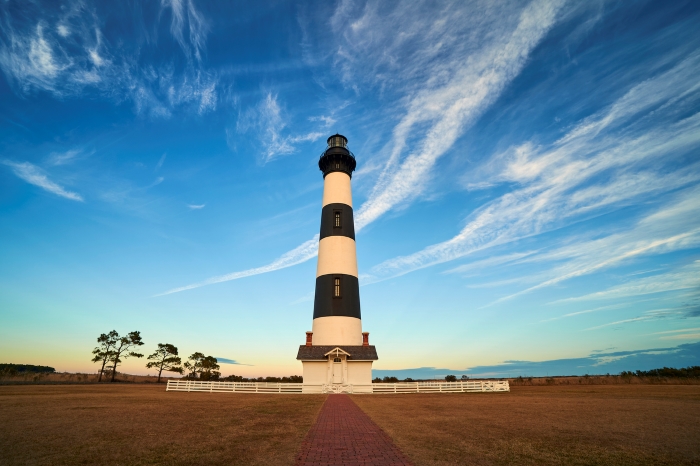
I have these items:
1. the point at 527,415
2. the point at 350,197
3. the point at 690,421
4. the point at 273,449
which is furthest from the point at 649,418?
the point at 350,197

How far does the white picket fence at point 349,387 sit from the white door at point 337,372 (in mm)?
448

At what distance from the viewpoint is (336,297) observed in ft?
94.7

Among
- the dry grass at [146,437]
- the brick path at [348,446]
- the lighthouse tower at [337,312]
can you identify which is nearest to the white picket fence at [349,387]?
the lighthouse tower at [337,312]

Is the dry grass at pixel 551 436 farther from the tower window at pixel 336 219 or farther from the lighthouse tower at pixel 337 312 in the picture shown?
the tower window at pixel 336 219

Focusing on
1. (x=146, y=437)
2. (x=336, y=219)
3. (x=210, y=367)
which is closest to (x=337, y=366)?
(x=336, y=219)

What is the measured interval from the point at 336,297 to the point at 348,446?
21.0 metres

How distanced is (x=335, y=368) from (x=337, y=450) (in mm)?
20736

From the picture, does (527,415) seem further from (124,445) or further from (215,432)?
(124,445)

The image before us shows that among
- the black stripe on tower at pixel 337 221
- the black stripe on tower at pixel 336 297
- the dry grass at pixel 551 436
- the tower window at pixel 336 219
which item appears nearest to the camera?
the dry grass at pixel 551 436

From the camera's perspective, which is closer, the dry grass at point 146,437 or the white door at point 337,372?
the dry grass at point 146,437

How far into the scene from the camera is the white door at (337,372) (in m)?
27.3

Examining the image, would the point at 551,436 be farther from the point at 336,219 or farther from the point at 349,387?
the point at 336,219

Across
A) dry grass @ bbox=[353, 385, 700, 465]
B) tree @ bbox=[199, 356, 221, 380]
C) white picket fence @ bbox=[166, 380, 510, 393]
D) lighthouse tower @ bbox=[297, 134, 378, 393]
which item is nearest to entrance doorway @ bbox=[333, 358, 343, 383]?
lighthouse tower @ bbox=[297, 134, 378, 393]

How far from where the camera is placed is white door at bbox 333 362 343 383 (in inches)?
1074
